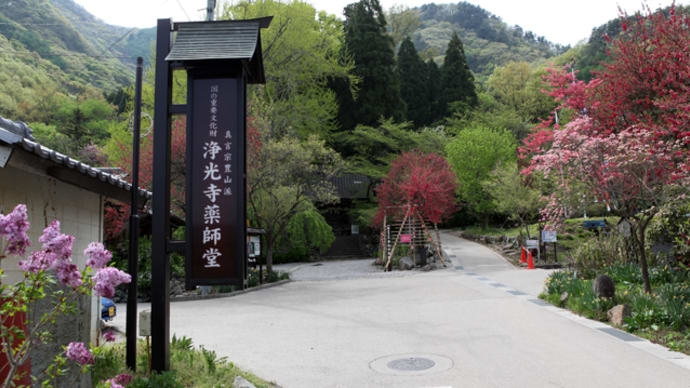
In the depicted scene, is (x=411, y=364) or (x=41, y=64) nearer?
(x=411, y=364)

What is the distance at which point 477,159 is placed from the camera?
96.5ft

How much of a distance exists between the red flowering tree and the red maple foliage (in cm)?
996

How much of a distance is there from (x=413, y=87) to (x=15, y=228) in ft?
132

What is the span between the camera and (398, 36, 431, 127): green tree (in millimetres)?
40156

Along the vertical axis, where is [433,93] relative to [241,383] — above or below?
above

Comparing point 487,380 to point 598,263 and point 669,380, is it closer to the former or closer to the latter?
point 669,380

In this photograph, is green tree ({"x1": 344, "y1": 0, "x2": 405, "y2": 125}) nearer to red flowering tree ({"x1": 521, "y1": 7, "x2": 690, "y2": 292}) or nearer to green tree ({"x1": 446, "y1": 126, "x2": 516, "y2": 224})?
green tree ({"x1": 446, "y1": 126, "x2": 516, "y2": 224})

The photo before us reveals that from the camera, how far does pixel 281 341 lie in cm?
708

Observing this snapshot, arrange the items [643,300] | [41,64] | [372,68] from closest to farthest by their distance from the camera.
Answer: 1. [643,300]
2. [372,68]
3. [41,64]

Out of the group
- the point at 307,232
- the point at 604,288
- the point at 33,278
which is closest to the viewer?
the point at 33,278

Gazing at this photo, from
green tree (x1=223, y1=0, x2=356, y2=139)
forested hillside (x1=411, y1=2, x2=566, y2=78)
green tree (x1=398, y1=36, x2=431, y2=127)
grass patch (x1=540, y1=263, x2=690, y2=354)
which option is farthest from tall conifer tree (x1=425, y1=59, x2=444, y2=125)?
forested hillside (x1=411, y1=2, x2=566, y2=78)

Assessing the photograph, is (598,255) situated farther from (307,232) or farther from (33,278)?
(307,232)

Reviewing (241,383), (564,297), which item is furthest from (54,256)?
(564,297)

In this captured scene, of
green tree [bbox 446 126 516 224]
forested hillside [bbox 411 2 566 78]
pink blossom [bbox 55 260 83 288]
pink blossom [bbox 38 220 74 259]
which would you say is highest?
forested hillside [bbox 411 2 566 78]
